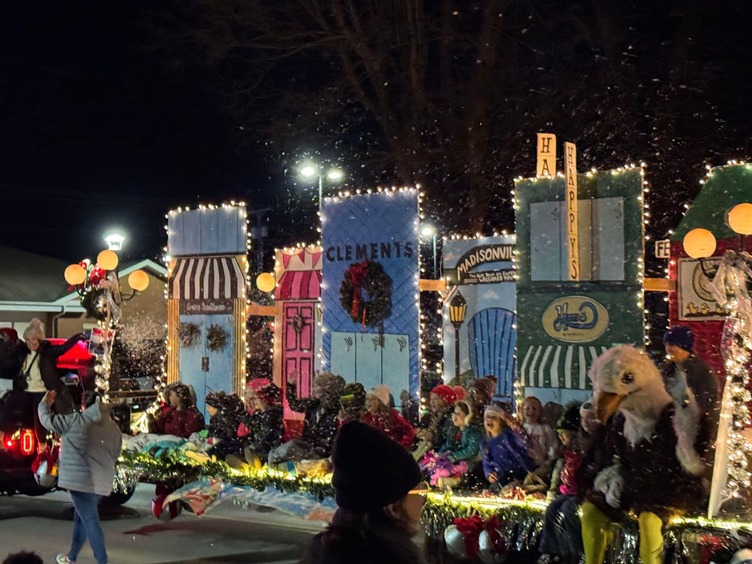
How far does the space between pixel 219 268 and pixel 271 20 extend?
11390 millimetres

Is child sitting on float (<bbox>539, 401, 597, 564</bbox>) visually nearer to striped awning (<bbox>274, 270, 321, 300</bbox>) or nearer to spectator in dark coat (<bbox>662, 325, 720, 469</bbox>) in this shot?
spectator in dark coat (<bbox>662, 325, 720, 469</bbox>)

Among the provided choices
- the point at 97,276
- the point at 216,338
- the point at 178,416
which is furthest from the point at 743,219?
the point at 97,276

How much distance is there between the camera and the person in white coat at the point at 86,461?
22.3 ft

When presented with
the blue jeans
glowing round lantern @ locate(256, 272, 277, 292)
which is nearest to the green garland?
glowing round lantern @ locate(256, 272, 277, 292)

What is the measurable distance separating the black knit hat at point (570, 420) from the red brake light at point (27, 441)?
5.37 m

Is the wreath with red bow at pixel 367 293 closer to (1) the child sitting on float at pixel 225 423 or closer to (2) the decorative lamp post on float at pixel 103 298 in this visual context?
(1) the child sitting on float at pixel 225 423

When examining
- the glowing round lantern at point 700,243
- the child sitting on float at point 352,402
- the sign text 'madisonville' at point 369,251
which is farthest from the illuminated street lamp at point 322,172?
the child sitting on float at point 352,402

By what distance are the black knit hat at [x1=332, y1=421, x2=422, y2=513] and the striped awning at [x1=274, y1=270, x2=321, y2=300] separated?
10783mm

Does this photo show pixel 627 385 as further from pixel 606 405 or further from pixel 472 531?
pixel 472 531

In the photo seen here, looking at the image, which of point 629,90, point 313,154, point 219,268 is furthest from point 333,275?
point 313,154

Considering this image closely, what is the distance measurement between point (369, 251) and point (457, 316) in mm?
3454

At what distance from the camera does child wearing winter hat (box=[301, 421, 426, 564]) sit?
2482 mm

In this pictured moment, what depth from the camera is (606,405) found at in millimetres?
5875

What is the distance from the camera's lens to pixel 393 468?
102 inches
